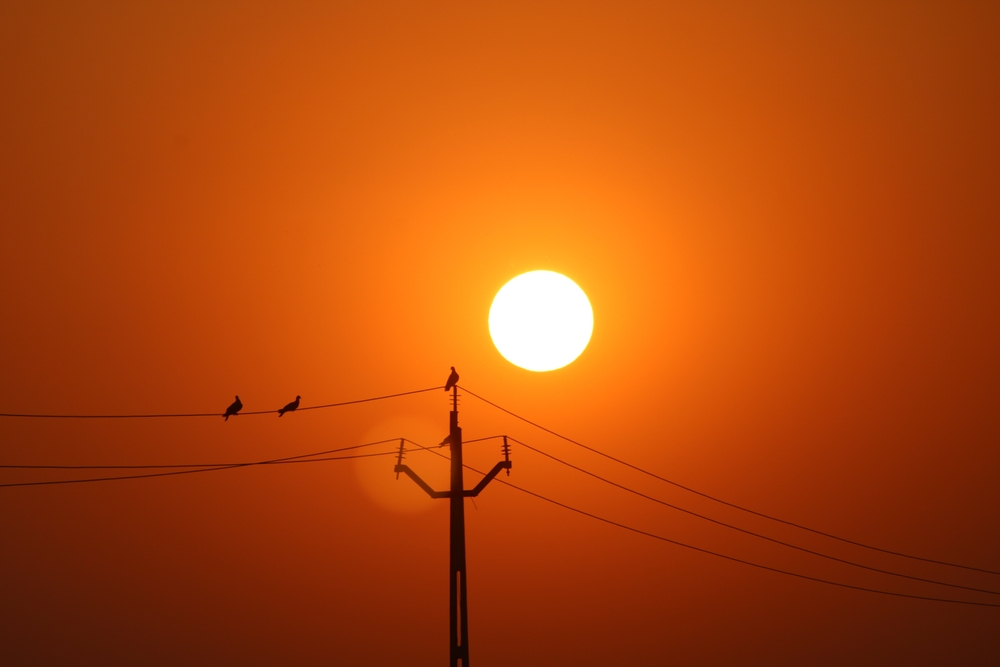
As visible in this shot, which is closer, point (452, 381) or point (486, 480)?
point (486, 480)

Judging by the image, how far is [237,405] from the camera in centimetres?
1680

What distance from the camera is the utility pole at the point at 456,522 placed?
1421 centimetres

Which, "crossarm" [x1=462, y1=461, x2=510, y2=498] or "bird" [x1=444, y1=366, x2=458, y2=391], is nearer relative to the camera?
"crossarm" [x1=462, y1=461, x2=510, y2=498]

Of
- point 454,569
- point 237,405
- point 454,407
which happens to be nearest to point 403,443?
point 454,407

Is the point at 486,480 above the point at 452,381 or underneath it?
underneath

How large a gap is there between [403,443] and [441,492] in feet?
4.78

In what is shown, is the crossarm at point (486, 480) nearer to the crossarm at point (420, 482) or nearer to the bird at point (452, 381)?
the crossarm at point (420, 482)

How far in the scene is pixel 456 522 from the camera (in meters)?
14.9

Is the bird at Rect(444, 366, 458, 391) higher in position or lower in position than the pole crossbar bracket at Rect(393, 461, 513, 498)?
higher

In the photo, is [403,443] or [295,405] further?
[295,405]

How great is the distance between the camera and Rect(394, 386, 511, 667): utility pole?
14.2 m

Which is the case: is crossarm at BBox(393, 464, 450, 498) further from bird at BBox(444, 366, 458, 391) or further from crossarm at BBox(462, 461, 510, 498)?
bird at BBox(444, 366, 458, 391)

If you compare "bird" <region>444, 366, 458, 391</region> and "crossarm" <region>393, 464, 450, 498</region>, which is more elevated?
"bird" <region>444, 366, 458, 391</region>

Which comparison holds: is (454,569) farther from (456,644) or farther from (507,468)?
(507,468)
